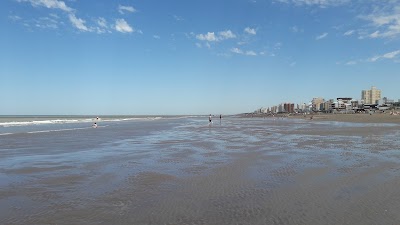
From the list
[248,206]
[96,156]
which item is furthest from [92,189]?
[96,156]

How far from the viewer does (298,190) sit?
771cm

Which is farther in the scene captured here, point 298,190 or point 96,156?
point 96,156

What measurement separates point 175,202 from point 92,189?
2.45 meters

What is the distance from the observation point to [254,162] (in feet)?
39.1

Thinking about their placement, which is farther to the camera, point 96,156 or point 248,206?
point 96,156

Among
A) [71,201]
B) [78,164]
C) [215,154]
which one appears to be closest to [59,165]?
[78,164]

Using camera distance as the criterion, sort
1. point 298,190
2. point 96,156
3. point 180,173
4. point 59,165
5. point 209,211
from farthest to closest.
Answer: point 96,156 < point 59,165 < point 180,173 < point 298,190 < point 209,211

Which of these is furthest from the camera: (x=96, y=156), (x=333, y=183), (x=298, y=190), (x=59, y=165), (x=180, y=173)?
(x=96, y=156)

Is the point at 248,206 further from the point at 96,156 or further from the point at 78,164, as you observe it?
the point at 96,156

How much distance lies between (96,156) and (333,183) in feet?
31.7

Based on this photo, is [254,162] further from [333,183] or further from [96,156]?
[96,156]

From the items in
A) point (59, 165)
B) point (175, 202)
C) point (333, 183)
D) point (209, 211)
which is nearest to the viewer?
point (209, 211)

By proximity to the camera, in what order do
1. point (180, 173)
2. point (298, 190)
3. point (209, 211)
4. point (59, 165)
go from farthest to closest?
point (59, 165)
point (180, 173)
point (298, 190)
point (209, 211)

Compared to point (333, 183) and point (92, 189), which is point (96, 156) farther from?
point (333, 183)
